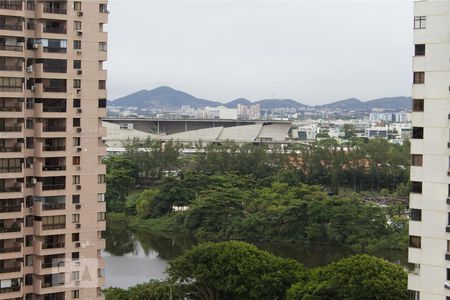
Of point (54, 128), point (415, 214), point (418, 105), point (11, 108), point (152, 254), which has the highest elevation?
point (418, 105)

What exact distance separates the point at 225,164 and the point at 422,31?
27.0 meters

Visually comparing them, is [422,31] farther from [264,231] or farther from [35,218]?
[264,231]

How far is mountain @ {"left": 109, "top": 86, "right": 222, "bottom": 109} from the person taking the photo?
584 ft

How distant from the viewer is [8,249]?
401 inches

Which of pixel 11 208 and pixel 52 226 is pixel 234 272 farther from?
pixel 11 208

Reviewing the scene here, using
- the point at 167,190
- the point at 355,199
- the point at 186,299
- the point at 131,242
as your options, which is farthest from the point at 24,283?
the point at 167,190

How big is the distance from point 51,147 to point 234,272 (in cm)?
528

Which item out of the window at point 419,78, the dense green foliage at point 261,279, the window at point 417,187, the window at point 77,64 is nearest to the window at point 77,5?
the window at point 77,64

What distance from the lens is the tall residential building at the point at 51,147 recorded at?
1016 cm

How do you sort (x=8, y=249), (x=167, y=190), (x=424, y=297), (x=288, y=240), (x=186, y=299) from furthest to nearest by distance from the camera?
1. (x=167, y=190)
2. (x=288, y=240)
3. (x=186, y=299)
4. (x=8, y=249)
5. (x=424, y=297)

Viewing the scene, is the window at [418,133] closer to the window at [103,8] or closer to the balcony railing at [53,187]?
the window at [103,8]

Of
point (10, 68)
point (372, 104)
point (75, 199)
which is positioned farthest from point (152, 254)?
point (372, 104)

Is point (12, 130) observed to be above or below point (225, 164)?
Result: above

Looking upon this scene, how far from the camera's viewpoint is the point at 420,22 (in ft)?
28.3
